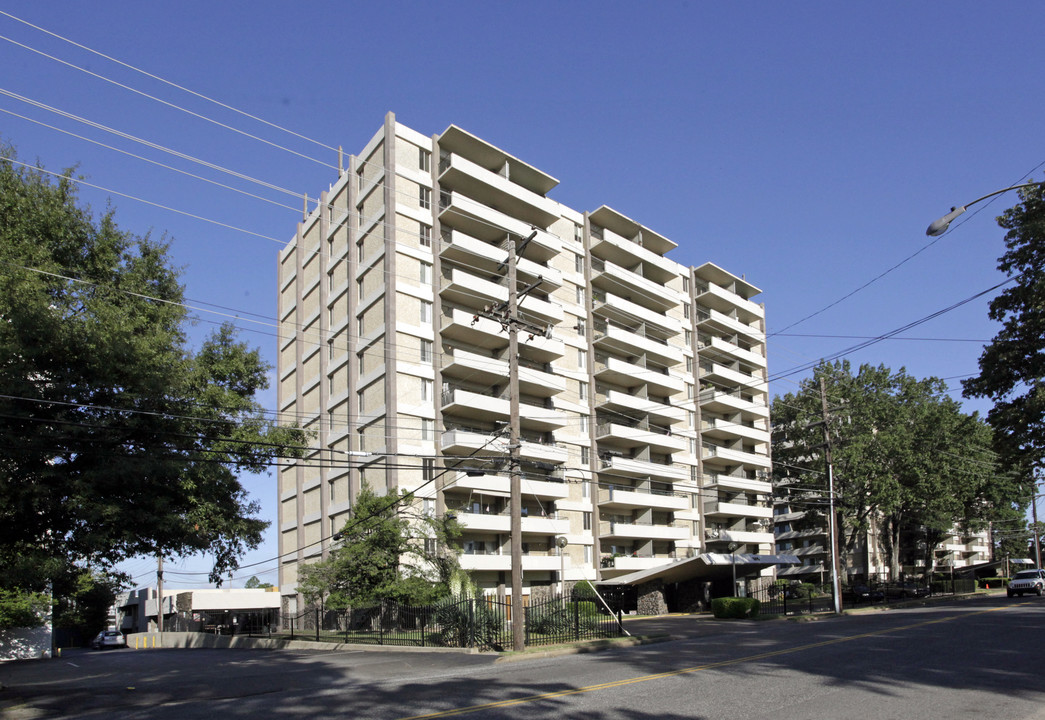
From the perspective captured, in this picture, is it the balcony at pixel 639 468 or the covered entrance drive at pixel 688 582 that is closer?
the covered entrance drive at pixel 688 582

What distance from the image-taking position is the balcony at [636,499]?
180 ft

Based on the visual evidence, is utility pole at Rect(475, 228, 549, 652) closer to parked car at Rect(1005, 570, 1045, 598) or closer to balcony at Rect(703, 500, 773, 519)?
parked car at Rect(1005, 570, 1045, 598)

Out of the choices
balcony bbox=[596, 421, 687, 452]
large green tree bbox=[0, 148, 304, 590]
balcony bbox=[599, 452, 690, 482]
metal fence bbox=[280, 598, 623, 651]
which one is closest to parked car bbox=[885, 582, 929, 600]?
balcony bbox=[599, 452, 690, 482]

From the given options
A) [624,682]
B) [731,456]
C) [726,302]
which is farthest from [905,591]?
[624,682]

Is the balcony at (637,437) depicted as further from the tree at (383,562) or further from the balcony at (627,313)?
the tree at (383,562)

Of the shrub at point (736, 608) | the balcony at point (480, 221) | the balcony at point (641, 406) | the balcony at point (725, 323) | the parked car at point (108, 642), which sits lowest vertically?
the parked car at point (108, 642)

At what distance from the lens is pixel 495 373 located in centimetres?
4744

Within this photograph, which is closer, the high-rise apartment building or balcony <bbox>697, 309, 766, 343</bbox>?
the high-rise apartment building

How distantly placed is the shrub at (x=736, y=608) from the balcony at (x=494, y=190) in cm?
2880

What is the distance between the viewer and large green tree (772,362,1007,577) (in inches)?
2293

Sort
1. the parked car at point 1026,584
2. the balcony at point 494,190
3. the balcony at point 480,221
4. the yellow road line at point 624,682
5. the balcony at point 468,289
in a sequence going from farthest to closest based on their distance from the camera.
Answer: the parked car at point 1026,584, the balcony at point 494,190, the balcony at point 480,221, the balcony at point 468,289, the yellow road line at point 624,682

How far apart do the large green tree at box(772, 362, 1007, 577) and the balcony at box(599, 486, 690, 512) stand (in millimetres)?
10185

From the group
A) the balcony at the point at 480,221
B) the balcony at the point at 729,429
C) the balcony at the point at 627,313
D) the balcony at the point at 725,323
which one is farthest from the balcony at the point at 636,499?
the balcony at the point at 725,323

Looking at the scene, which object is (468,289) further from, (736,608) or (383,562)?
(736,608)
